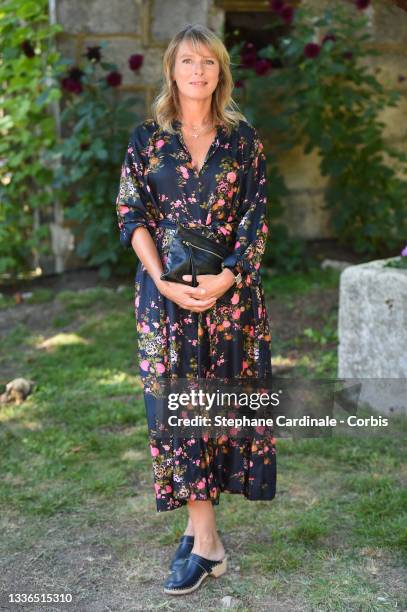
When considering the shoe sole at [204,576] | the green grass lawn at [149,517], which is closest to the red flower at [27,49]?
the green grass lawn at [149,517]

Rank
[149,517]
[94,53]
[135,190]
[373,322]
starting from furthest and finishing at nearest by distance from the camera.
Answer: [94,53]
[373,322]
[149,517]
[135,190]

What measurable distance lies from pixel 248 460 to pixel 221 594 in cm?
44

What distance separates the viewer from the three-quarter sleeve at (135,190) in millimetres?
2639

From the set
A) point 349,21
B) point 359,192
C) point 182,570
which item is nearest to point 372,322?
point 182,570

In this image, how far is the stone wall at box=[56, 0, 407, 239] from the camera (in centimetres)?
601

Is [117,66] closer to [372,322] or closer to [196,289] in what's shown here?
[372,322]

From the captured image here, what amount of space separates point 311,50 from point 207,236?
352 centimetres

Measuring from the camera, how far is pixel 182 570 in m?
2.72

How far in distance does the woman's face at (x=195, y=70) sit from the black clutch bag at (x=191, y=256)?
0.43 metres

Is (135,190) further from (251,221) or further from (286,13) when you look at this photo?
(286,13)

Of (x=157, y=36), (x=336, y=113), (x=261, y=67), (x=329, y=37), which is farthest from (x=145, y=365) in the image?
(x=157, y=36)

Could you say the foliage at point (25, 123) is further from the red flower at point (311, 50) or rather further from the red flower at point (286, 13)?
the red flower at point (311, 50)

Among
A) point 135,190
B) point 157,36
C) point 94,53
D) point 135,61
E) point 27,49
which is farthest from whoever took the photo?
point 157,36

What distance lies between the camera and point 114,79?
5656mm
